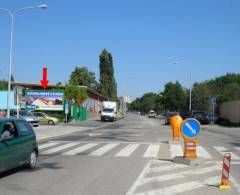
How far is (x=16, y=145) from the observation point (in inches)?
475

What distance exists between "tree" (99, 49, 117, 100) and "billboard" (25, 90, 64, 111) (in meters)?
52.3

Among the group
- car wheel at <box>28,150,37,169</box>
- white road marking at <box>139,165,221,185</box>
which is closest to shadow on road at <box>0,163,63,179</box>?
car wheel at <box>28,150,37,169</box>

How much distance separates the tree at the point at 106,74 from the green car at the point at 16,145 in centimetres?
10362

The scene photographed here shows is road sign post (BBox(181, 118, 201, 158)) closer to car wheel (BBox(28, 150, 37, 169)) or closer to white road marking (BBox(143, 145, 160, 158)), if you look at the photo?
white road marking (BBox(143, 145, 160, 158))

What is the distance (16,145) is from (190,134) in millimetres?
5436

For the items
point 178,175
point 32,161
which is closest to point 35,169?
point 32,161

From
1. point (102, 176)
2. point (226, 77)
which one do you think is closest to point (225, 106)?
point (102, 176)

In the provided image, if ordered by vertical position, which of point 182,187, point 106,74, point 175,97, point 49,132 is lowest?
point 182,187

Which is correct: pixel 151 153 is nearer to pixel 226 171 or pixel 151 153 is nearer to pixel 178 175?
pixel 178 175

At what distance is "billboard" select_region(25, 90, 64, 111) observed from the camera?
2552 inches

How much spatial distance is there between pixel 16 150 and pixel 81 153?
6.11 meters

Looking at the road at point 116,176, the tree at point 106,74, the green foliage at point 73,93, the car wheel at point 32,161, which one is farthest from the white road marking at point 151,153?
the tree at point 106,74

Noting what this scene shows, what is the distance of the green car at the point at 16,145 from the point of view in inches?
448

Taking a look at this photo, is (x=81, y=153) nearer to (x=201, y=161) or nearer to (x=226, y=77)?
(x=201, y=161)
